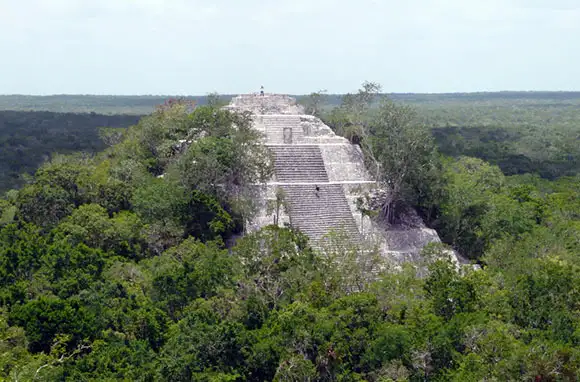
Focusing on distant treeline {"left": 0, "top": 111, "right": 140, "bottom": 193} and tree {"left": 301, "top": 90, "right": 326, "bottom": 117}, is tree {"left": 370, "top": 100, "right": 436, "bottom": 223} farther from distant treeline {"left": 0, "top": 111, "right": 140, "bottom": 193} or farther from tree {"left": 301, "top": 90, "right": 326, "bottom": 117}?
distant treeline {"left": 0, "top": 111, "right": 140, "bottom": 193}

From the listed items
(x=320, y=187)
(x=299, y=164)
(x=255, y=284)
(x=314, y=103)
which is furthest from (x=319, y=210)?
(x=314, y=103)

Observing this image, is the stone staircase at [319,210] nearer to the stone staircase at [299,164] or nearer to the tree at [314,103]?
the stone staircase at [299,164]

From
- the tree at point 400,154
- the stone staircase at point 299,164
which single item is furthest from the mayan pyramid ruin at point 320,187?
the tree at point 400,154

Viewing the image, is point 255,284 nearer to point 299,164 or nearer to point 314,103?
point 299,164

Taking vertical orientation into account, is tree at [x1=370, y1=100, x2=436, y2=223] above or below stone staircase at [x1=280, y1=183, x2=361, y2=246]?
above

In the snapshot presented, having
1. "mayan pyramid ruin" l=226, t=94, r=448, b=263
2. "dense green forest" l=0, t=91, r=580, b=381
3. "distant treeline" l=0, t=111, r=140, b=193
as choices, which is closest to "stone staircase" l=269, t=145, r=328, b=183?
"mayan pyramid ruin" l=226, t=94, r=448, b=263

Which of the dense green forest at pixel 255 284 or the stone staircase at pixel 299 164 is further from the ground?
the stone staircase at pixel 299 164
